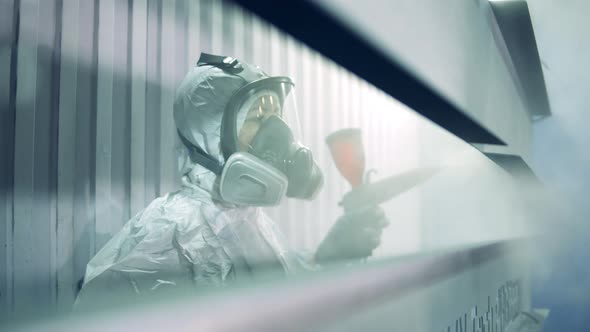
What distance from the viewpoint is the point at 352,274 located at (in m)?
0.54

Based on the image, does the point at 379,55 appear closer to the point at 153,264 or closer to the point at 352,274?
the point at 352,274

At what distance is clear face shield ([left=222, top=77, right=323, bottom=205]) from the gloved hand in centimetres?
13

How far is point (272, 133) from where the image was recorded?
1.29 metres

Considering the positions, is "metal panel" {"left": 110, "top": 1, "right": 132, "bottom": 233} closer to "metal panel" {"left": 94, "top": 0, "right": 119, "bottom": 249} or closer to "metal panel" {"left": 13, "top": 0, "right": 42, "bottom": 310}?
"metal panel" {"left": 94, "top": 0, "right": 119, "bottom": 249}

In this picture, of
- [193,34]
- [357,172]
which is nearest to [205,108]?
[357,172]

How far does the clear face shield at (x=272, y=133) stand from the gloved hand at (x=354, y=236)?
13cm

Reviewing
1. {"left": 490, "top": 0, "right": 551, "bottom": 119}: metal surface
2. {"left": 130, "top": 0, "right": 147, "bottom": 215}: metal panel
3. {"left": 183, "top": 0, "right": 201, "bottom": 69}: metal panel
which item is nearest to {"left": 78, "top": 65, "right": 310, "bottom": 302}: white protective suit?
{"left": 130, "top": 0, "right": 147, "bottom": 215}: metal panel

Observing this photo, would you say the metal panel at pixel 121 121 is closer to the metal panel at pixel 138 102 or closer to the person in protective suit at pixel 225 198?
the metal panel at pixel 138 102

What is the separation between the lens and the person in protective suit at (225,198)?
1.16 metres

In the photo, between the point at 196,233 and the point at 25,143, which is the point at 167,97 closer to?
the point at 25,143

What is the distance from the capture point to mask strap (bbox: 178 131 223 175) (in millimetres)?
1369

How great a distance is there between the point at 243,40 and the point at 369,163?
3.21 ft

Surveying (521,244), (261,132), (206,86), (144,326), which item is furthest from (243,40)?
(144,326)

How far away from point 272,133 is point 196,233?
0.33 m
